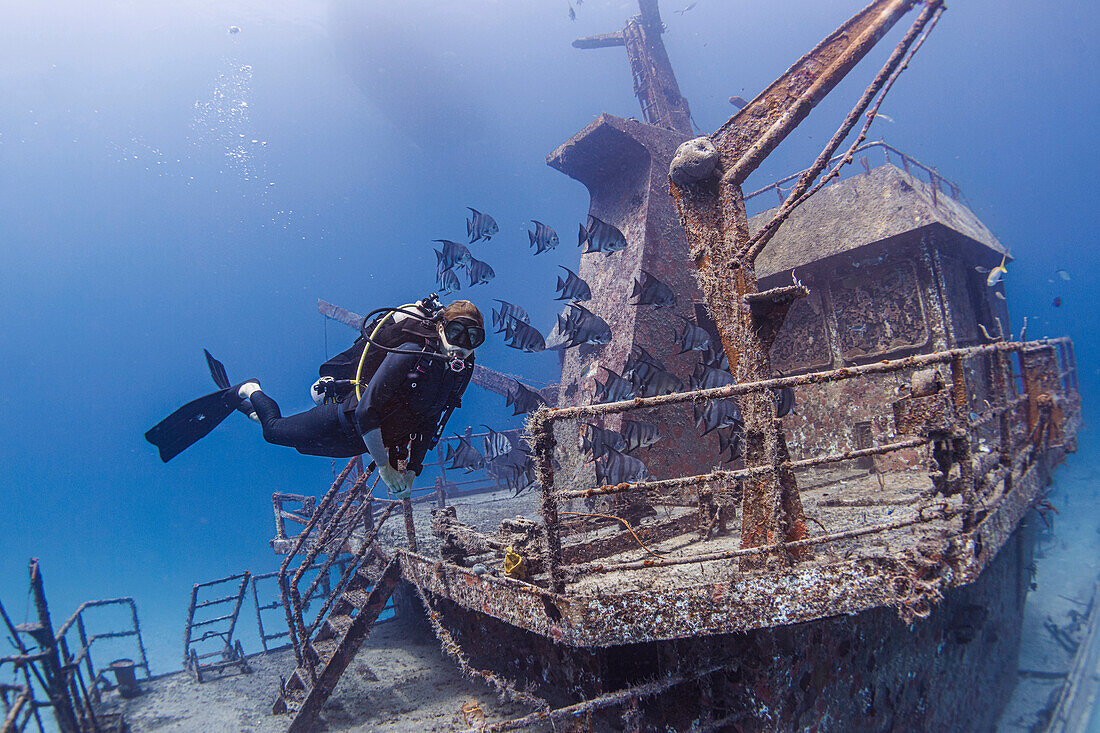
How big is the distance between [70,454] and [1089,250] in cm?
22221

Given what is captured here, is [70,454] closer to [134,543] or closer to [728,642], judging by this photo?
[134,543]

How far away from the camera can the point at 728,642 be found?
326 cm

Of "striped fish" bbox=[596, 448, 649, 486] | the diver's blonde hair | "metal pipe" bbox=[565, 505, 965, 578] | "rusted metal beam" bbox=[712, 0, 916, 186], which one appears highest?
"rusted metal beam" bbox=[712, 0, 916, 186]

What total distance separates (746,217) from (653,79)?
37.2 feet

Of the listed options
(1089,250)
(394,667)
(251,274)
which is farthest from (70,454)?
(1089,250)

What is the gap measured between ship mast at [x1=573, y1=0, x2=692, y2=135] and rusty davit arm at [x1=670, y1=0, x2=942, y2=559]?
9092 millimetres

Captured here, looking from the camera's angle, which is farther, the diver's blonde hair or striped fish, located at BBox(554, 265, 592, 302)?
striped fish, located at BBox(554, 265, 592, 302)

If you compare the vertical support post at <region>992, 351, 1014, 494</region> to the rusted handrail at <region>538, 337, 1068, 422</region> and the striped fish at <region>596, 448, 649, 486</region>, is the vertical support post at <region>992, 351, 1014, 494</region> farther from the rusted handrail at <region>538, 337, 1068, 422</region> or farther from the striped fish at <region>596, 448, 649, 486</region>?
the striped fish at <region>596, 448, 649, 486</region>

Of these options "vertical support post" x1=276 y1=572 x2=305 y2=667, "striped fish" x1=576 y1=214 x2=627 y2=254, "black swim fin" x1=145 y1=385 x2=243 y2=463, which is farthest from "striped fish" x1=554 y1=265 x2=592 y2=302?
"vertical support post" x1=276 y1=572 x2=305 y2=667

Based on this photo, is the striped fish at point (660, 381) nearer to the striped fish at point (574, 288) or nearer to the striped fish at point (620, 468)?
the striped fish at point (620, 468)

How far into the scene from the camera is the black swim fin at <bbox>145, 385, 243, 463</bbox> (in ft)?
17.5

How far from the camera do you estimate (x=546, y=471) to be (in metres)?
3.02

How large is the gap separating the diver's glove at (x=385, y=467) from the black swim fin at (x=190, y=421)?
2.65 metres

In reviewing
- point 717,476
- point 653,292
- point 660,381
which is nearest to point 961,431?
point 717,476
